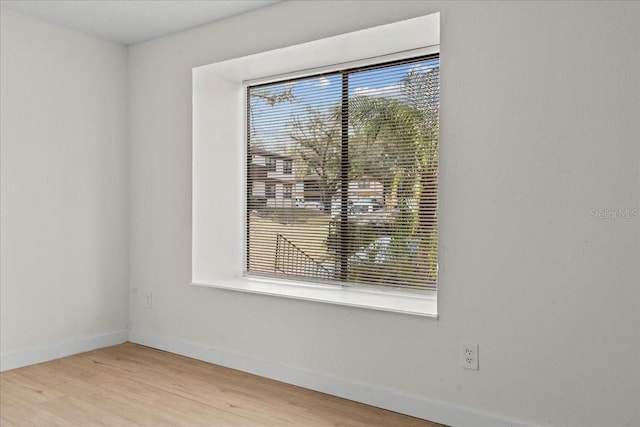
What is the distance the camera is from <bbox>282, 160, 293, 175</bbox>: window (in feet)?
12.2

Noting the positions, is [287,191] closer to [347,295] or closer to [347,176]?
[347,176]

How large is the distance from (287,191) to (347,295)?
3.27 feet
